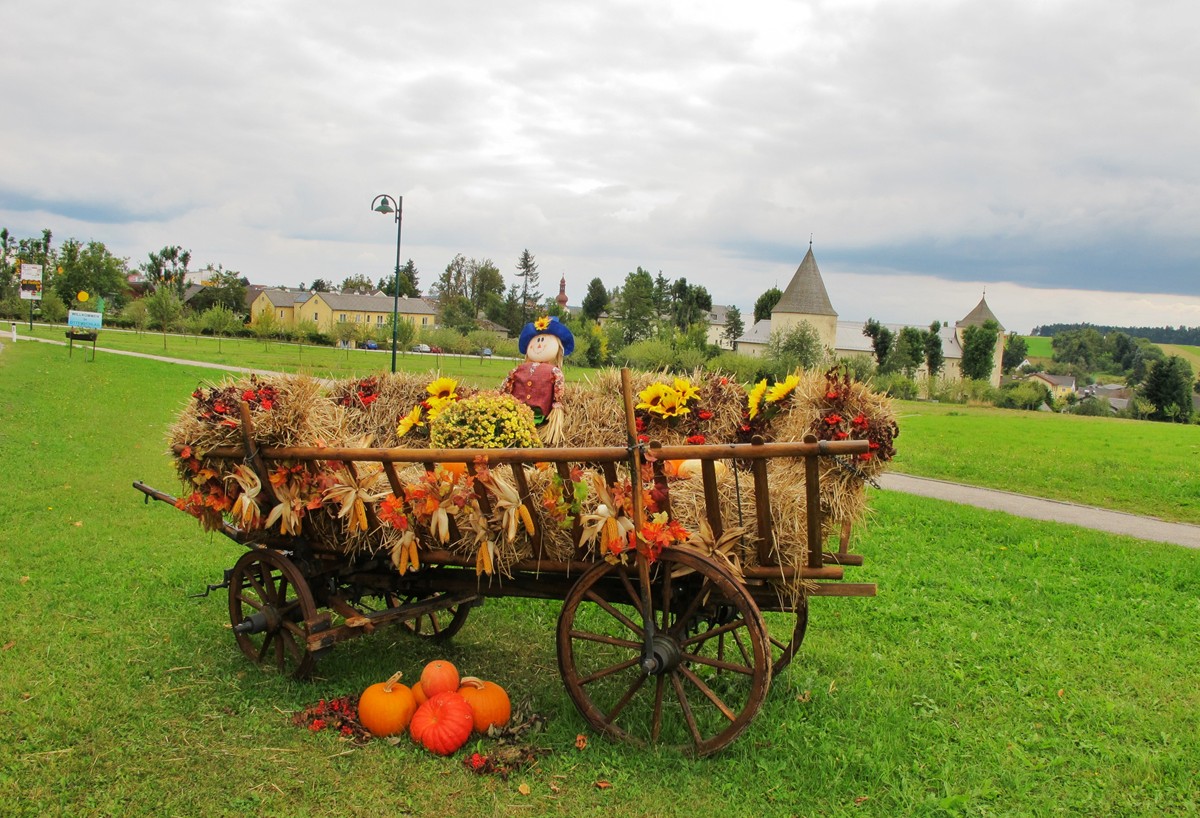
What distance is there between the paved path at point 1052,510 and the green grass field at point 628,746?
80.8 inches

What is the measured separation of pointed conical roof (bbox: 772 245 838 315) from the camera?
7712cm

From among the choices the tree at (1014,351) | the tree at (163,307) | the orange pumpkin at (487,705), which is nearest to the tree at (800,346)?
the tree at (163,307)

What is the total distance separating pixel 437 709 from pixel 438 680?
0.21 metres

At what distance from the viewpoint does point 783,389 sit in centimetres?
442

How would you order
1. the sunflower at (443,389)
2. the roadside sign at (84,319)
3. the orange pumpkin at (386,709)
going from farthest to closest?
the roadside sign at (84,319), the sunflower at (443,389), the orange pumpkin at (386,709)

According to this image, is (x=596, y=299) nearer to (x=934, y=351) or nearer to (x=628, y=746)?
(x=934, y=351)

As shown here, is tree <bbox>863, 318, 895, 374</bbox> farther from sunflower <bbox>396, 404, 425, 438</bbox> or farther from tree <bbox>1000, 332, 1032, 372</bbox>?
sunflower <bbox>396, 404, 425, 438</bbox>

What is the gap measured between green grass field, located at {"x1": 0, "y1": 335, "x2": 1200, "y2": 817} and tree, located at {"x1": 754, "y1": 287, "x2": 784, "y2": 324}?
94.2m

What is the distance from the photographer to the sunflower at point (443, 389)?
543cm

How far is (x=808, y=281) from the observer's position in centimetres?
7775

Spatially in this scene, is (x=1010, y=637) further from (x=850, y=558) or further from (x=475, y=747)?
(x=475, y=747)

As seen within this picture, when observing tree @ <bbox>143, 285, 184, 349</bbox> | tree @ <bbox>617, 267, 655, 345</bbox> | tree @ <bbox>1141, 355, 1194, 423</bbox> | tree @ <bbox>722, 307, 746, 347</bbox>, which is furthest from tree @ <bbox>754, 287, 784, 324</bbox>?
tree @ <bbox>143, 285, 184, 349</bbox>

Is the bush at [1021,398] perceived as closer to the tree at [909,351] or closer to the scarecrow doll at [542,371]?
the tree at [909,351]

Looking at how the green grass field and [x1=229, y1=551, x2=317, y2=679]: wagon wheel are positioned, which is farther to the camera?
Result: [x1=229, y1=551, x2=317, y2=679]: wagon wheel
